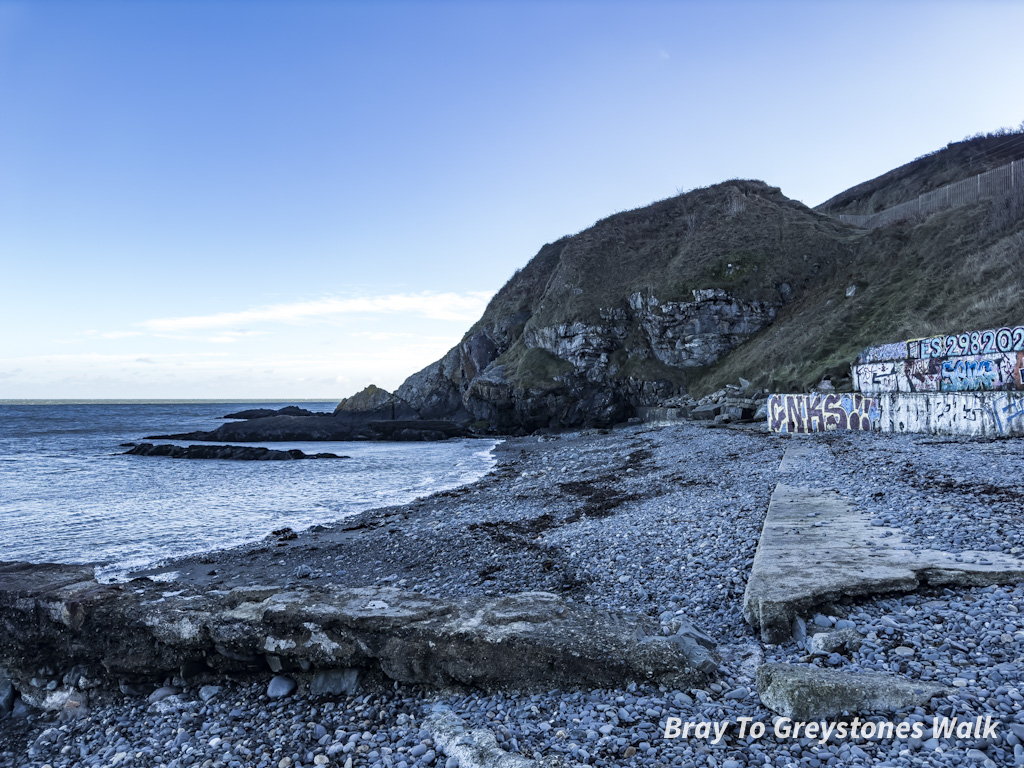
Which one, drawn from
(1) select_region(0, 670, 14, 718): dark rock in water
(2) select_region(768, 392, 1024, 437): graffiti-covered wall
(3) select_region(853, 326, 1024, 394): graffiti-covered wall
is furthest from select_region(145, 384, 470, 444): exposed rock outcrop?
(1) select_region(0, 670, 14, 718): dark rock in water

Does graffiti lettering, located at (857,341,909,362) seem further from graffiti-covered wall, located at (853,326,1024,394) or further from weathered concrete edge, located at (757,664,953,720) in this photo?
weathered concrete edge, located at (757,664,953,720)

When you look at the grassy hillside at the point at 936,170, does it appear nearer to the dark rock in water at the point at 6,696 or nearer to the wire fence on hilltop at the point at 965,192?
the wire fence on hilltop at the point at 965,192

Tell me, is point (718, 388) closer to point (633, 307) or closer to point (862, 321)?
point (862, 321)

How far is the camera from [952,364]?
64.5ft

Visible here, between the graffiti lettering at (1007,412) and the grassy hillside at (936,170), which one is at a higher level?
the grassy hillside at (936,170)

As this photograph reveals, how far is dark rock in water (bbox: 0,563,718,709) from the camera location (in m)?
4.83

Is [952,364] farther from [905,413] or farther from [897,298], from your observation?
[897,298]

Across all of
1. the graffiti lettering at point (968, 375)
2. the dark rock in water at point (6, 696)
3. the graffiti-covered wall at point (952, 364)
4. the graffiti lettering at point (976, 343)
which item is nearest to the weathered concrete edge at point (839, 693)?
the dark rock in water at point (6, 696)

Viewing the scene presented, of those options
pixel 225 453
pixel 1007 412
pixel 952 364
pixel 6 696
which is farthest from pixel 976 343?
pixel 225 453

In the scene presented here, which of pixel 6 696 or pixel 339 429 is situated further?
pixel 339 429

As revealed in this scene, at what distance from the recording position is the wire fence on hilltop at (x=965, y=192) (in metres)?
39.5

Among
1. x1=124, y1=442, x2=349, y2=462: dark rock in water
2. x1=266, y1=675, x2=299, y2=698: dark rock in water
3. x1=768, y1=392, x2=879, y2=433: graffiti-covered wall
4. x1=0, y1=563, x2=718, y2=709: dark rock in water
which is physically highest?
x1=768, y1=392, x2=879, y2=433: graffiti-covered wall

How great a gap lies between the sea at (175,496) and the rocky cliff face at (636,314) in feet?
58.4

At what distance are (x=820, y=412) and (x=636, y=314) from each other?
1292 inches
